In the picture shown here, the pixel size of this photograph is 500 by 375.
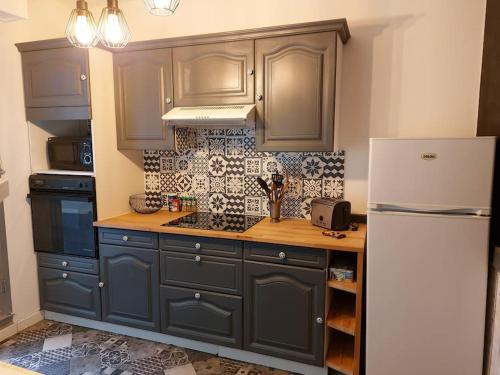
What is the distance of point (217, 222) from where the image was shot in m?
2.57

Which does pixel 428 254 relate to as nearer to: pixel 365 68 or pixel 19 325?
pixel 365 68

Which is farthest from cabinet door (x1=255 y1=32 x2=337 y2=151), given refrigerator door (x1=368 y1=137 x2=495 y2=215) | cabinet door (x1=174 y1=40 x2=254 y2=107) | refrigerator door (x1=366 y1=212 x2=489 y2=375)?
refrigerator door (x1=366 y1=212 x2=489 y2=375)

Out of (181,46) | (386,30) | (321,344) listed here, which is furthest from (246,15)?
(321,344)

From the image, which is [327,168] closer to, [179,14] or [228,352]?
[228,352]

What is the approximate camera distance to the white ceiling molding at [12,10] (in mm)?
1765

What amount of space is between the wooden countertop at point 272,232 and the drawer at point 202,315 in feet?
1.34

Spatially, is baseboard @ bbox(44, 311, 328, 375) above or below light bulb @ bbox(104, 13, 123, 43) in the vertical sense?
below

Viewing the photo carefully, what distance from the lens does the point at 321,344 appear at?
212cm

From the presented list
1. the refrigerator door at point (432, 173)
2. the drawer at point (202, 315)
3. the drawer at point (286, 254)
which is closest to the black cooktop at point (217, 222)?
the drawer at point (286, 254)

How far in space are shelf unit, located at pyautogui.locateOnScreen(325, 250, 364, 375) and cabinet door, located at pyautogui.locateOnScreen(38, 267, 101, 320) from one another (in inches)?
66.5

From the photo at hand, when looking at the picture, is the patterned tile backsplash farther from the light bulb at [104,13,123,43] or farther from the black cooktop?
the light bulb at [104,13,123,43]

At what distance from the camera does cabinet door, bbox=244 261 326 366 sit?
2111 mm

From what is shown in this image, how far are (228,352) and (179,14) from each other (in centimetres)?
256

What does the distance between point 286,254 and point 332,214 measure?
0.41 metres
